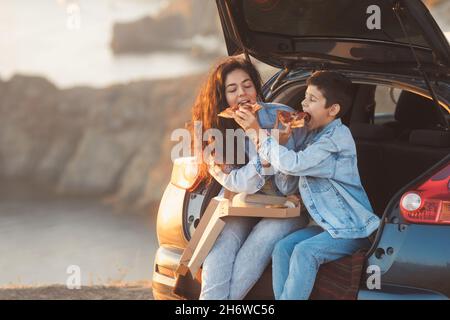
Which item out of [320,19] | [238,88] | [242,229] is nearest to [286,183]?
[242,229]

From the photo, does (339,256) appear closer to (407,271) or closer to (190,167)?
(407,271)

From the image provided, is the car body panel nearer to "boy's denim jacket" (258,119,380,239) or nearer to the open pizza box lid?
"boy's denim jacket" (258,119,380,239)

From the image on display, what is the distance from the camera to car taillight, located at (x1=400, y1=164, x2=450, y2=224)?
4.00m

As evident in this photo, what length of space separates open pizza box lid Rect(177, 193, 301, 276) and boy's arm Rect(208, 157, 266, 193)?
0.11 ft

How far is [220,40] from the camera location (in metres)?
Answer: 31.6

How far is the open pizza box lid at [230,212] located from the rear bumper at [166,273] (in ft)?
0.74

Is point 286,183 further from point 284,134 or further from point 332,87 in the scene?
point 332,87

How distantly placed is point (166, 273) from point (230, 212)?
62 cm

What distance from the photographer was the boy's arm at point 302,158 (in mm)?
4188

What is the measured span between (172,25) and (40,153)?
22.8 feet

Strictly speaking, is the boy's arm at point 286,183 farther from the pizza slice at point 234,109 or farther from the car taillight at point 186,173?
the car taillight at point 186,173

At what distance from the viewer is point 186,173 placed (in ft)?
15.8

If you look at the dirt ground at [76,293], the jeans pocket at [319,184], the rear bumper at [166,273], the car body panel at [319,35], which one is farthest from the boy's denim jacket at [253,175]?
the dirt ground at [76,293]
